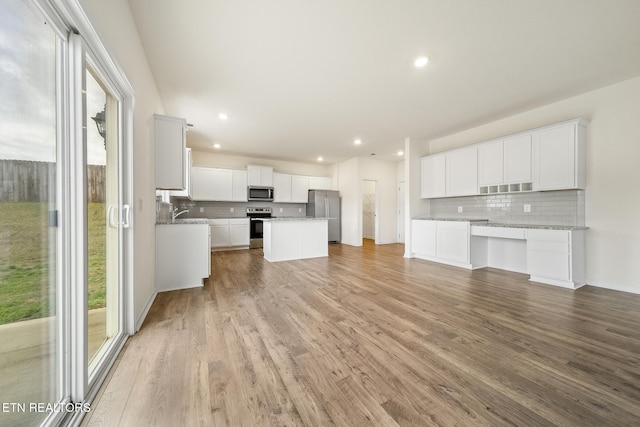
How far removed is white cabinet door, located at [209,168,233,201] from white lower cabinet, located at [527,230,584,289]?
643cm

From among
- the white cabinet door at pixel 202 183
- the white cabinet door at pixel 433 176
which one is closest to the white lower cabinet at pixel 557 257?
the white cabinet door at pixel 433 176

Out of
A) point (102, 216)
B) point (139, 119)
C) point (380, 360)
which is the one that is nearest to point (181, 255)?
point (102, 216)

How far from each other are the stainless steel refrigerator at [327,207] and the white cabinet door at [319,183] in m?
0.28

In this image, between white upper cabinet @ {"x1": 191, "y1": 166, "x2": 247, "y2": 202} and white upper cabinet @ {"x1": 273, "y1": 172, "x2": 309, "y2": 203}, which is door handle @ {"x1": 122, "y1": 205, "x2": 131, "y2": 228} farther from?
white upper cabinet @ {"x1": 273, "y1": 172, "x2": 309, "y2": 203}

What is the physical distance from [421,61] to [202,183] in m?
5.59

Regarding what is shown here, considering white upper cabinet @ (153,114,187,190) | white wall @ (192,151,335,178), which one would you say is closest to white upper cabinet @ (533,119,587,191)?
white upper cabinet @ (153,114,187,190)

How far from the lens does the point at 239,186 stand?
261 inches

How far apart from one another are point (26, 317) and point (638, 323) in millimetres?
4353

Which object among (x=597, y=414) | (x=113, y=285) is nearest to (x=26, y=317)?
(x=113, y=285)

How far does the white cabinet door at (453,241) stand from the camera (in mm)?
4270

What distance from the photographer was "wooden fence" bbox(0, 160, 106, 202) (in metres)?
0.85

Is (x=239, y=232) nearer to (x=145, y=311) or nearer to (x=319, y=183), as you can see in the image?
(x=319, y=183)

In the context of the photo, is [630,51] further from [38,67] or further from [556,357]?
[38,67]

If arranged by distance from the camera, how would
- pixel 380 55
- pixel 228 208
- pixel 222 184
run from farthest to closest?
pixel 228 208 → pixel 222 184 → pixel 380 55
